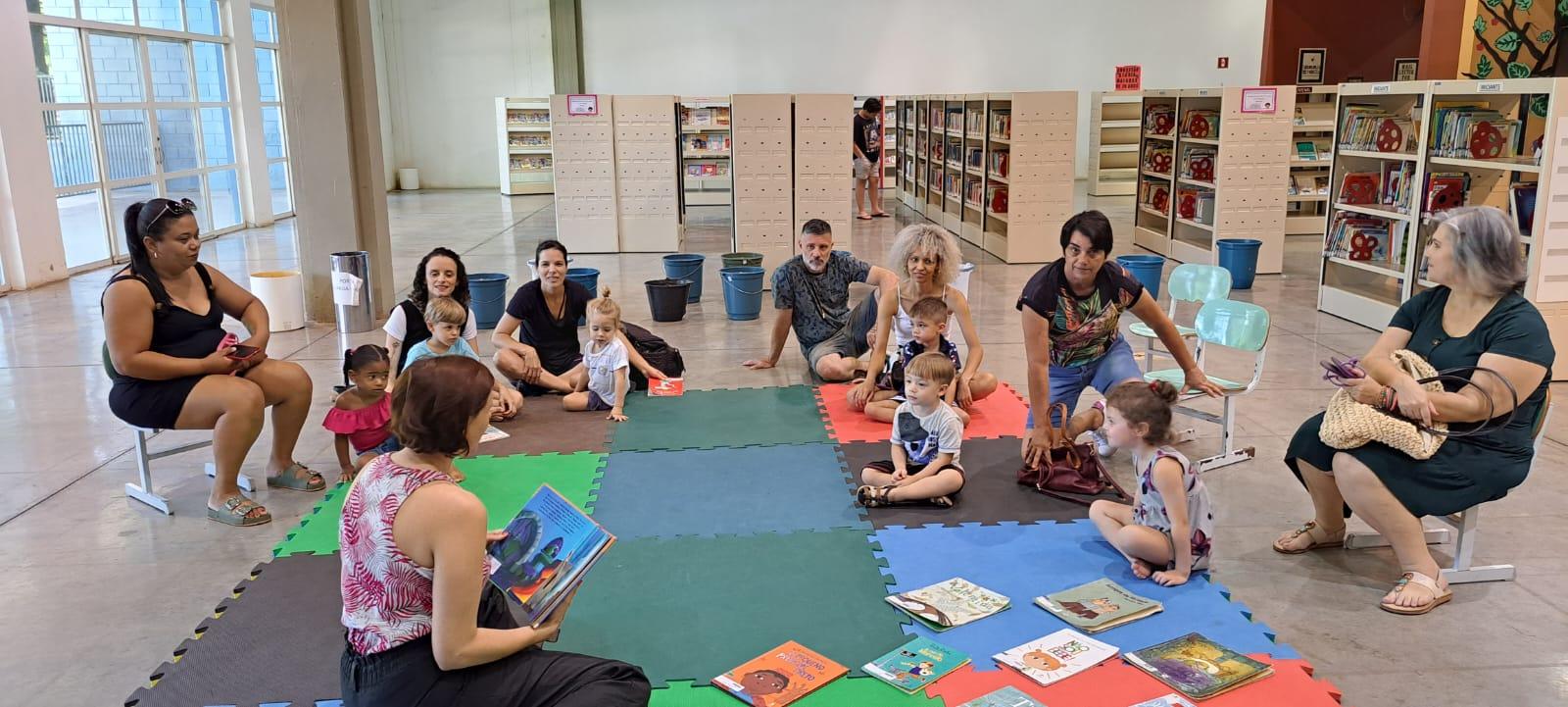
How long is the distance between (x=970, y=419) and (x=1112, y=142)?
48.1 ft

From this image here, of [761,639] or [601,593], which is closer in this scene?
[761,639]

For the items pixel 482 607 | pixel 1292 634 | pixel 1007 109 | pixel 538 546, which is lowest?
pixel 1292 634

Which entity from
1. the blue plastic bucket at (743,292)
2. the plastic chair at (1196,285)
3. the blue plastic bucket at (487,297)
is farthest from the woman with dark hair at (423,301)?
the plastic chair at (1196,285)

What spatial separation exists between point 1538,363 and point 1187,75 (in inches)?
725

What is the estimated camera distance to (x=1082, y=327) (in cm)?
482

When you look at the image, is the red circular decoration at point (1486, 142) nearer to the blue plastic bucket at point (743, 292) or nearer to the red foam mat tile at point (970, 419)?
the red foam mat tile at point (970, 419)

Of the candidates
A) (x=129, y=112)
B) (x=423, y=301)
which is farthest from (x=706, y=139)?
A: (x=423, y=301)

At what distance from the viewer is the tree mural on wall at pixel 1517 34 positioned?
852cm

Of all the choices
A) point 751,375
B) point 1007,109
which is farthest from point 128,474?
point 1007,109

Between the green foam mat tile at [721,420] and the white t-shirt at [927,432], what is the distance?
0.87 meters

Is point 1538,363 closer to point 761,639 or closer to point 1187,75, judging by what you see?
point 761,639

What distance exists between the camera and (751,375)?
6785mm

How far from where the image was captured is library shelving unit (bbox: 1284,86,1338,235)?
1248cm

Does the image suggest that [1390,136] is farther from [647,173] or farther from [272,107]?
[272,107]
